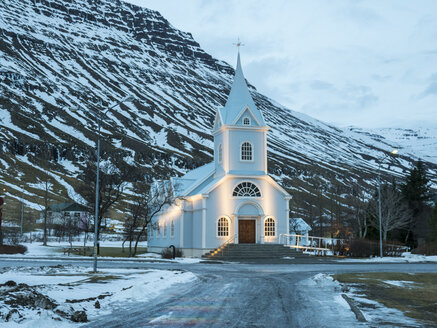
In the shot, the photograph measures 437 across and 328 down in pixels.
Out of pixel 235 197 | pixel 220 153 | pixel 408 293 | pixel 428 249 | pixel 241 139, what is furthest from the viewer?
pixel 220 153

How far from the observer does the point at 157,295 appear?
628 inches

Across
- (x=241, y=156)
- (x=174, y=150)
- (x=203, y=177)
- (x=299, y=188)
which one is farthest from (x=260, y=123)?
(x=174, y=150)

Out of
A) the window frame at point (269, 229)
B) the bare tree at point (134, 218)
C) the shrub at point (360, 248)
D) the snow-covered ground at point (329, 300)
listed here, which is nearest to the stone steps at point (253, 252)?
the window frame at point (269, 229)

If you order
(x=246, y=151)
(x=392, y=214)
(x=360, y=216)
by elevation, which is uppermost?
(x=246, y=151)

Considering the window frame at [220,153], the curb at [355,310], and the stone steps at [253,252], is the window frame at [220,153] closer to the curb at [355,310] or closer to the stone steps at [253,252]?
the stone steps at [253,252]

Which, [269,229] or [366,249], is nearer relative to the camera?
[366,249]

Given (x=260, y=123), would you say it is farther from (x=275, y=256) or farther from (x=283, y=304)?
(x=283, y=304)

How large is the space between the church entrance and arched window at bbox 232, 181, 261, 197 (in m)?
2.34

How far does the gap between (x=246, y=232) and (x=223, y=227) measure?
2.24 meters

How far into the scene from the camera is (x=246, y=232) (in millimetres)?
46781

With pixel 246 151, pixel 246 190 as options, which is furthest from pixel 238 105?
pixel 246 190

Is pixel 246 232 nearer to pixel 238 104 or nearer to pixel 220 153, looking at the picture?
pixel 220 153

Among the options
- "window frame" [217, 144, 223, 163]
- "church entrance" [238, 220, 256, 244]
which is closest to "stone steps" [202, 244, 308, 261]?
"church entrance" [238, 220, 256, 244]

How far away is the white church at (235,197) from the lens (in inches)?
1797
